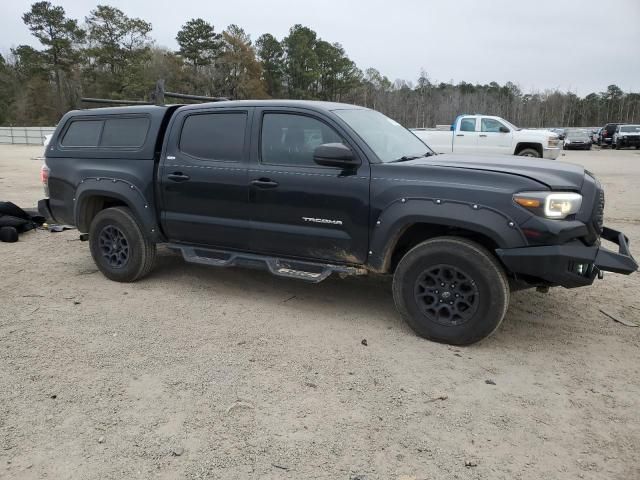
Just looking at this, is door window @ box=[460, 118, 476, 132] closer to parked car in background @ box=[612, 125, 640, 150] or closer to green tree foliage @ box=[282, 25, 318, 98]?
parked car in background @ box=[612, 125, 640, 150]

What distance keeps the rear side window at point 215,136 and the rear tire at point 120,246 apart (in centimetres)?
103

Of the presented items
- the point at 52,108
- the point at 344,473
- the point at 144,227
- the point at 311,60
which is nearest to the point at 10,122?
the point at 52,108

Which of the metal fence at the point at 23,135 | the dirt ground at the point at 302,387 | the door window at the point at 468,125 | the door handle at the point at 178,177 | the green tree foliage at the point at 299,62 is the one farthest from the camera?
the green tree foliage at the point at 299,62

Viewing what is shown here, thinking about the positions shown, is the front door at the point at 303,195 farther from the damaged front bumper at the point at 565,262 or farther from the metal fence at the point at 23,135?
the metal fence at the point at 23,135

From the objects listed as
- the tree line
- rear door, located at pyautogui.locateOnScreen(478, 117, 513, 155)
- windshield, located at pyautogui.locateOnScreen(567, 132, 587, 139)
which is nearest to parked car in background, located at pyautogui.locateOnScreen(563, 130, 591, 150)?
windshield, located at pyautogui.locateOnScreen(567, 132, 587, 139)

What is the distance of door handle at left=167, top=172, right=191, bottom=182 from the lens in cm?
497

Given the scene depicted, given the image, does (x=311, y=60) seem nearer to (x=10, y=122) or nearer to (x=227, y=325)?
(x=10, y=122)

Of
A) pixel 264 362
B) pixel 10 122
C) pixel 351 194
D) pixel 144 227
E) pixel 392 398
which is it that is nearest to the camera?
pixel 392 398

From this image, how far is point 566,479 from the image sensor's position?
8.28 feet

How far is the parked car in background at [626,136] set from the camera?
33.2 metres

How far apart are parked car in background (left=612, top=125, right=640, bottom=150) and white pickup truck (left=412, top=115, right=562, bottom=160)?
2032 centimetres

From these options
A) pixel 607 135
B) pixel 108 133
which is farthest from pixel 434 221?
pixel 607 135

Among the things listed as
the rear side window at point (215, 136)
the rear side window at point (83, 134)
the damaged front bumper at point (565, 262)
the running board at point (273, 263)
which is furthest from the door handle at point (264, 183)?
the rear side window at point (83, 134)

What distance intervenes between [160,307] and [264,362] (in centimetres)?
159
